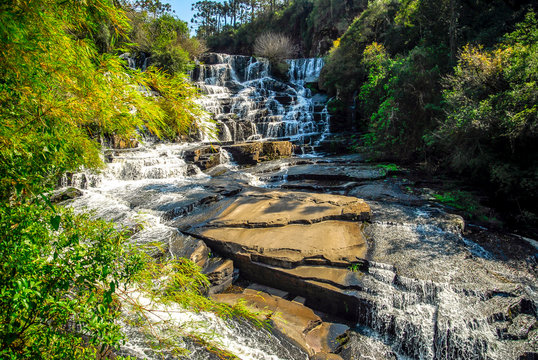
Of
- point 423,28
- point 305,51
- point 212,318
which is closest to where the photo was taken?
point 212,318

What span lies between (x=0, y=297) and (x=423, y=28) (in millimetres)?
16912

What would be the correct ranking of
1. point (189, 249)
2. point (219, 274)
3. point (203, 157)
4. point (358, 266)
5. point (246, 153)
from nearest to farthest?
point (358, 266), point (219, 274), point (189, 249), point (203, 157), point (246, 153)

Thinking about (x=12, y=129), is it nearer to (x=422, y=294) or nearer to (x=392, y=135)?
(x=422, y=294)

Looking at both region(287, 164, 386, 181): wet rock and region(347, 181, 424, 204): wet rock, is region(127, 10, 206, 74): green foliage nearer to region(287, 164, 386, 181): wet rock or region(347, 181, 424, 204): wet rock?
region(287, 164, 386, 181): wet rock

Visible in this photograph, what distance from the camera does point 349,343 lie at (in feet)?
12.8

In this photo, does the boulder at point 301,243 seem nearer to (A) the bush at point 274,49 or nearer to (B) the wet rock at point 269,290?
(B) the wet rock at point 269,290

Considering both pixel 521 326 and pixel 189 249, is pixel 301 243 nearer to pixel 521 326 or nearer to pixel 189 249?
pixel 189 249

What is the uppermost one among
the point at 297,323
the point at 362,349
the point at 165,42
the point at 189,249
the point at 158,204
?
the point at 165,42

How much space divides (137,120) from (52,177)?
81 cm

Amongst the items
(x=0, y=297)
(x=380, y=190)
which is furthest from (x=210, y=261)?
(x=380, y=190)

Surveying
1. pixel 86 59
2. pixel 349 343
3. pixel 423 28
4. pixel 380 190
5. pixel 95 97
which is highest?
pixel 423 28

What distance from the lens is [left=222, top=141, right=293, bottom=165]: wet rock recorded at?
12781 mm

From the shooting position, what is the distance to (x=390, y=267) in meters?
4.57

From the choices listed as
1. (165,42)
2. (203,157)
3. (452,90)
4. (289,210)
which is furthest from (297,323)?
(165,42)
